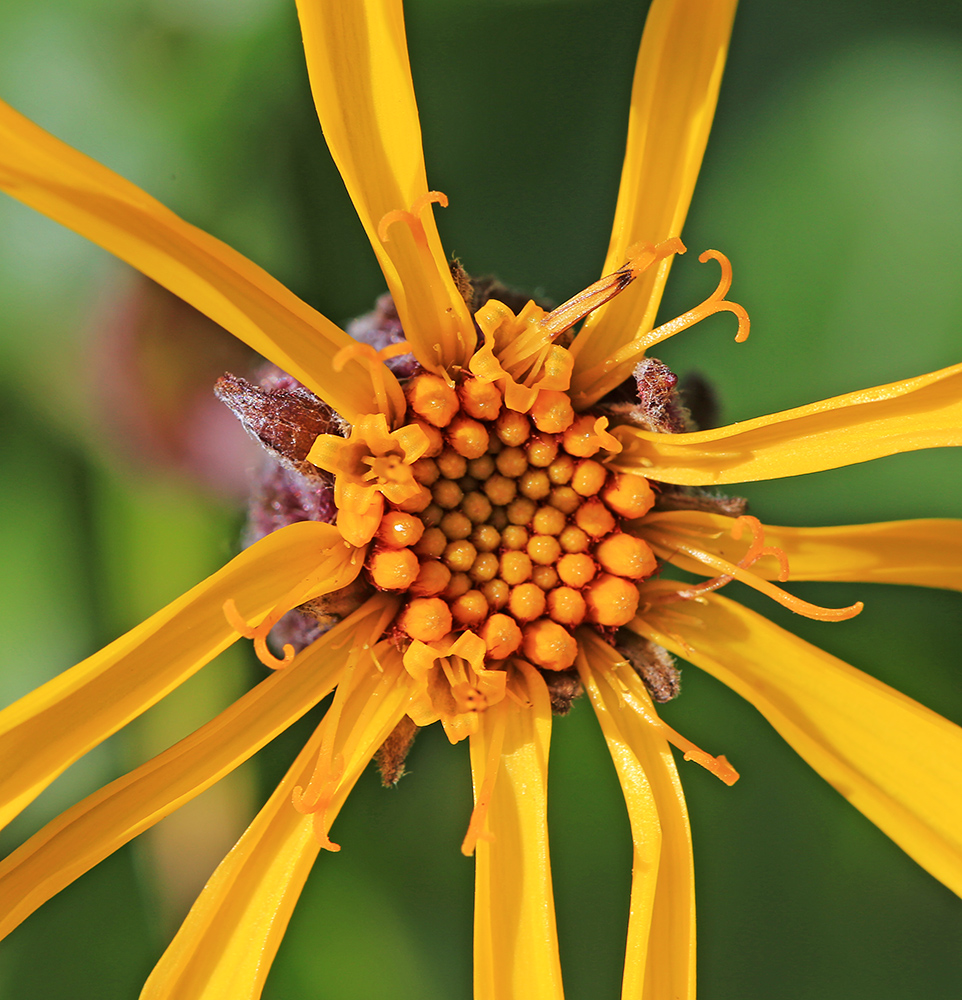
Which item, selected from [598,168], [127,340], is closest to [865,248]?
[598,168]

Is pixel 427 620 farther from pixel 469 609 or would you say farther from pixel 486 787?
pixel 486 787

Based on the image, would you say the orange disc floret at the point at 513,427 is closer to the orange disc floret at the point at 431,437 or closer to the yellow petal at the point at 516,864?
the orange disc floret at the point at 431,437

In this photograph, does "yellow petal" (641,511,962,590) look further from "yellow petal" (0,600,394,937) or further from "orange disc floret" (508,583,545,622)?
"yellow petal" (0,600,394,937)

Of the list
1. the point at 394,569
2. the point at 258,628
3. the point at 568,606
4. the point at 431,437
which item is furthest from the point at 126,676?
the point at 568,606

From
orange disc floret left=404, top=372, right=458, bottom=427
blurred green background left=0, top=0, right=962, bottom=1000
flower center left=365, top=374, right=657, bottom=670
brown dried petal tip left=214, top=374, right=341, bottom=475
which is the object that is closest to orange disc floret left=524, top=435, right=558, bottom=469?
flower center left=365, top=374, right=657, bottom=670

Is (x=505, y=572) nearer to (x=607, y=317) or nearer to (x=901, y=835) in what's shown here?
(x=607, y=317)

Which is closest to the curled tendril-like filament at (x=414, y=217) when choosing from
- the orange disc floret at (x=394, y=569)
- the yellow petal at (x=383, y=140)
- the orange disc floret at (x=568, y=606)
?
the yellow petal at (x=383, y=140)

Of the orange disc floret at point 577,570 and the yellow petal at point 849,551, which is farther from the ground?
the orange disc floret at point 577,570
